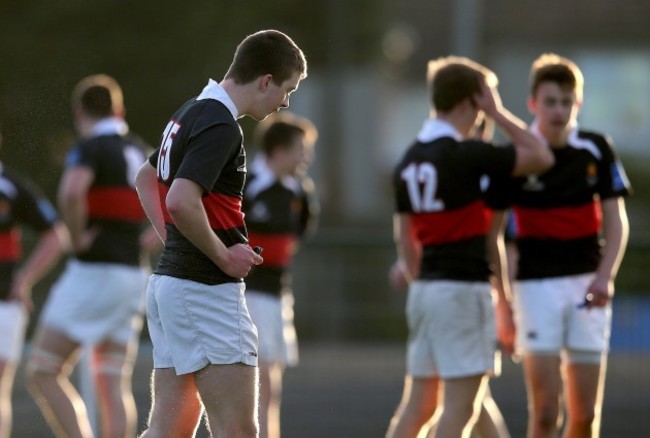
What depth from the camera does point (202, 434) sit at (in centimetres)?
809

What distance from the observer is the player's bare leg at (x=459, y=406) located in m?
7.86

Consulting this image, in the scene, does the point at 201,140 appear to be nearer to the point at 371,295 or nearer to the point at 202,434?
the point at 202,434

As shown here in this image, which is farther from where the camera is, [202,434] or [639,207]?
[639,207]

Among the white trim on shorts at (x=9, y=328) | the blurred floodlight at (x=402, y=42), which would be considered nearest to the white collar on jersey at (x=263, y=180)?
the white trim on shorts at (x=9, y=328)

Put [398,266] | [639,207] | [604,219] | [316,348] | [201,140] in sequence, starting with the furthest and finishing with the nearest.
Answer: [639,207] → [316,348] → [398,266] → [604,219] → [201,140]

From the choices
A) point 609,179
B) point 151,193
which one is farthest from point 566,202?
point 151,193

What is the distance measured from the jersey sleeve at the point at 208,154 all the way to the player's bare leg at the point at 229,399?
718mm

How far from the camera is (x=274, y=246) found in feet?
34.5

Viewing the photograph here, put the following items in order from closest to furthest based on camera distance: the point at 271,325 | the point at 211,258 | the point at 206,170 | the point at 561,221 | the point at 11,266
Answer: the point at 206,170
the point at 211,258
the point at 561,221
the point at 11,266
the point at 271,325

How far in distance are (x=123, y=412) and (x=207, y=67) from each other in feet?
41.2

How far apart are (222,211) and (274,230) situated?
13.8ft

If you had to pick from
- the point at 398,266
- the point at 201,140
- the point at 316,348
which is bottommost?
the point at 316,348

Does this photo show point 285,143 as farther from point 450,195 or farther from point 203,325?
point 203,325

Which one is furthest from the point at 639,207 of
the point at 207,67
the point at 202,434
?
the point at 202,434
